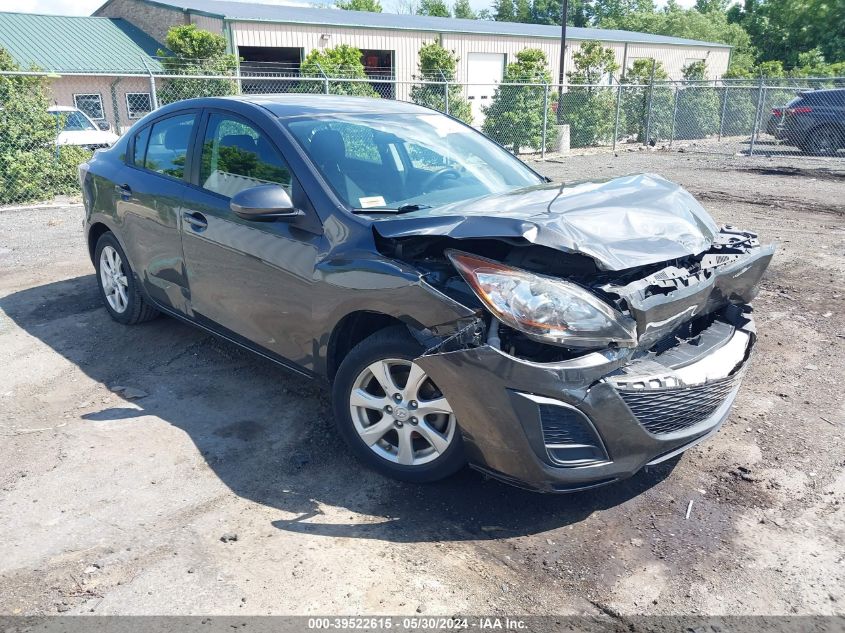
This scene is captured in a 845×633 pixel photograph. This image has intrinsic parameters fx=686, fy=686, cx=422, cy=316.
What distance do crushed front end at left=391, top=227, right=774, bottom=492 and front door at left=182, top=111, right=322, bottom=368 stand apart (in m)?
0.80

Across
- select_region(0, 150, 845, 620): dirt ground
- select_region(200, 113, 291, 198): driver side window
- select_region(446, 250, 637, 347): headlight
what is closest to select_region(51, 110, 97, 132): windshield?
select_region(0, 150, 845, 620): dirt ground

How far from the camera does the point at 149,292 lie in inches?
197

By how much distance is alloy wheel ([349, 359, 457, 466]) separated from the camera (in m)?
3.11

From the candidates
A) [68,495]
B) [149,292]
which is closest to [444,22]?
[149,292]

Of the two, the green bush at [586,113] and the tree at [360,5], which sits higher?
the tree at [360,5]

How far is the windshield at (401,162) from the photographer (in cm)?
371

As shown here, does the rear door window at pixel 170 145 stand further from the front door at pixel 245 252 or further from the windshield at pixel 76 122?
the windshield at pixel 76 122

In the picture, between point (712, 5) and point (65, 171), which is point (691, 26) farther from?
point (65, 171)

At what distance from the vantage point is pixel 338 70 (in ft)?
62.1

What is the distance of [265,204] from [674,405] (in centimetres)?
218

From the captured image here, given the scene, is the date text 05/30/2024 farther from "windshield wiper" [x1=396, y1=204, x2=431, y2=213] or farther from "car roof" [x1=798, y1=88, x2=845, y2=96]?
"car roof" [x1=798, y1=88, x2=845, y2=96]

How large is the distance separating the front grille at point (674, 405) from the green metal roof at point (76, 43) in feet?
90.5

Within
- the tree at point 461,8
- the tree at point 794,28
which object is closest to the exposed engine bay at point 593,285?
the tree at point 794,28

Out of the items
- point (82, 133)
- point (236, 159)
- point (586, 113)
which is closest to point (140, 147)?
point (236, 159)
